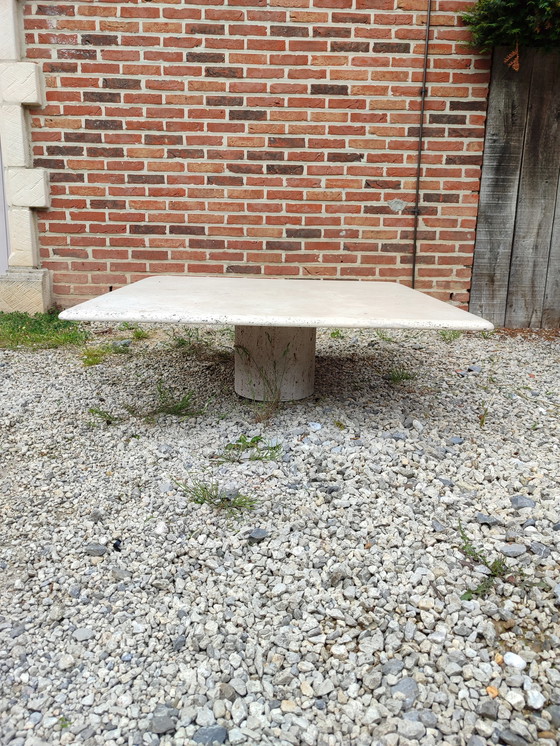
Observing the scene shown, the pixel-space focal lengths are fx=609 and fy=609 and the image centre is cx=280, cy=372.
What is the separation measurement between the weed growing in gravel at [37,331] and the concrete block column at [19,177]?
118 millimetres

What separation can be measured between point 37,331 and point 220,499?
2.54m

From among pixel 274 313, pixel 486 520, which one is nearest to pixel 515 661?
pixel 486 520

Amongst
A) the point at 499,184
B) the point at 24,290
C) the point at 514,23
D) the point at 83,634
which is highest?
the point at 514,23

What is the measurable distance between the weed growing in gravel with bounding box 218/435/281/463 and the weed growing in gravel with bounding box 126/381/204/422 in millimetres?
383

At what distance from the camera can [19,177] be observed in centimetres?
411

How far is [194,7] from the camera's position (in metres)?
3.94

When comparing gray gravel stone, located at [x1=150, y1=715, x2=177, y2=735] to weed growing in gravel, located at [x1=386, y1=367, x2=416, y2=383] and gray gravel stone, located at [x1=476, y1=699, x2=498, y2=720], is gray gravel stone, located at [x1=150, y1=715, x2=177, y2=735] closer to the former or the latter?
gray gravel stone, located at [x1=476, y1=699, x2=498, y2=720]

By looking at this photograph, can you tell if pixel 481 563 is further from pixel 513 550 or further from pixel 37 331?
pixel 37 331

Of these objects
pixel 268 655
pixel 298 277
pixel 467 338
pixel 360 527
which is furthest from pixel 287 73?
pixel 268 655

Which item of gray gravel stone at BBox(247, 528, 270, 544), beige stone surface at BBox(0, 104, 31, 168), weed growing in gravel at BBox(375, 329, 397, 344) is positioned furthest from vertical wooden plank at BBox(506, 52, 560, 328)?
beige stone surface at BBox(0, 104, 31, 168)

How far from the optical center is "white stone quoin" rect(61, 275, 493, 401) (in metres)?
2.14

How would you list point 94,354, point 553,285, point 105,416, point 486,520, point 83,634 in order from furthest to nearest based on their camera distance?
point 553,285 < point 94,354 < point 105,416 < point 486,520 < point 83,634

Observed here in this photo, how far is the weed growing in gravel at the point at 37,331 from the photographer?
12.6ft

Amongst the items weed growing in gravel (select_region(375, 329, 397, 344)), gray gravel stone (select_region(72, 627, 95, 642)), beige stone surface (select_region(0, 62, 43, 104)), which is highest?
beige stone surface (select_region(0, 62, 43, 104))
